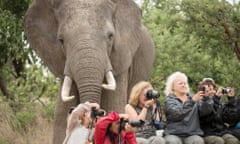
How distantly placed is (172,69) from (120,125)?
923cm

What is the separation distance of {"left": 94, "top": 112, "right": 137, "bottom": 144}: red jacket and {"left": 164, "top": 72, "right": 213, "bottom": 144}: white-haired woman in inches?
38.7

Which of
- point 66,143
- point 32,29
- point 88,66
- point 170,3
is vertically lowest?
point 66,143

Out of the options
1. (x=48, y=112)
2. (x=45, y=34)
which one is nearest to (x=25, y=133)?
(x=48, y=112)

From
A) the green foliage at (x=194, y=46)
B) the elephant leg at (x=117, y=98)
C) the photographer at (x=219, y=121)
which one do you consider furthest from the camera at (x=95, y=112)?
the green foliage at (x=194, y=46)

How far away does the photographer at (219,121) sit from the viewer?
946cm

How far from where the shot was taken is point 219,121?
961cm

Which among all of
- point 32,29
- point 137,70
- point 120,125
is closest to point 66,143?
point 120,125

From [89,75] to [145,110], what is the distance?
163 centimetres

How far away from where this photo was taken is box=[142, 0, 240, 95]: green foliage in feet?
48.6

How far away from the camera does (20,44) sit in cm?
1545

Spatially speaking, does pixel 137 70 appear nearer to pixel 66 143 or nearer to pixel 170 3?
pixel 170 3

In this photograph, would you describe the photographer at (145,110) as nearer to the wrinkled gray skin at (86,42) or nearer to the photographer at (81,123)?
the photographer at (81,123)

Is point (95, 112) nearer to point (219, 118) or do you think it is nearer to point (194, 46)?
point (219, 118)

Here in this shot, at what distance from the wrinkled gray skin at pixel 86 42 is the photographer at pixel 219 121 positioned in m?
1.52
